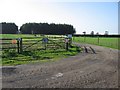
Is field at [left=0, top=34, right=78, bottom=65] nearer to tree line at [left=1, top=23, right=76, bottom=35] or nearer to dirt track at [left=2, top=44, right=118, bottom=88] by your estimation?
dirt track at [left=2, top=44, right=118, bottom=88]

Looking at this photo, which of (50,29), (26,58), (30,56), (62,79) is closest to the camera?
(62,79)

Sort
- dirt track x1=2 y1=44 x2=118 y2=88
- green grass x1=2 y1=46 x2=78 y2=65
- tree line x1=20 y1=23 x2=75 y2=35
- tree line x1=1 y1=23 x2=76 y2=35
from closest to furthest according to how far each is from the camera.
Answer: dirt track x1=2 y1=44 x2=118 y2=88 → green grass x1=2 y1=46 x2=78 y2=65 → tree line x1=1 y1=23 x2=76 y2=35 → tree line x1=20 y1=23 x2=75 y2=35

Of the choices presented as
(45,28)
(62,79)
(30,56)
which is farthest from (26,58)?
(45,28)

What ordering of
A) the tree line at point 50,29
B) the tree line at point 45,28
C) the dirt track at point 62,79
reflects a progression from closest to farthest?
the dirt track at point 62,79 < the tree line at point 45,28 < the tree line at point 50,29

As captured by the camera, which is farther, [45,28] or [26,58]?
[45,28]

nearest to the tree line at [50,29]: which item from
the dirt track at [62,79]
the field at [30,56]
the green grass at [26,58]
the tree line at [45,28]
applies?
the tree line at [45,28]

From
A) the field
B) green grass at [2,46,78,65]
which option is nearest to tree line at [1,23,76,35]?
the field

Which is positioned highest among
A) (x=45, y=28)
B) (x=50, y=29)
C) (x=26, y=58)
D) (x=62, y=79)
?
(x=45, y=28)

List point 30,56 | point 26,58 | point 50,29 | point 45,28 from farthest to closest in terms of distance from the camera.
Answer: point 45,28
point 50,29
point 30,56
point 26,58

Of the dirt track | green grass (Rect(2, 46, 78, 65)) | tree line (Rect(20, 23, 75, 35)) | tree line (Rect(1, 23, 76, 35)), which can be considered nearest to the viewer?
the dirt track

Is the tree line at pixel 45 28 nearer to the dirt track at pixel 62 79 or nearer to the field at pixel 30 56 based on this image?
the field at pixel 30 56

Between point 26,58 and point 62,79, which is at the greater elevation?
point 26,58

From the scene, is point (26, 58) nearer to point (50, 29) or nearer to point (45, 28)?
point (50, 29)

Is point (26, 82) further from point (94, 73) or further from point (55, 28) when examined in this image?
point (55, 28)
